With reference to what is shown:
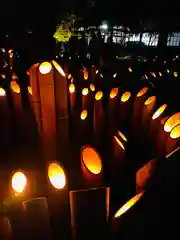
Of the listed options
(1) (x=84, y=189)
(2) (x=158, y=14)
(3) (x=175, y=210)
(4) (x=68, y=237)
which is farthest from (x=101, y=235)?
(2) (x=158, y=14)

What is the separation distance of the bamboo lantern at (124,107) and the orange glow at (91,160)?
3.40 feet

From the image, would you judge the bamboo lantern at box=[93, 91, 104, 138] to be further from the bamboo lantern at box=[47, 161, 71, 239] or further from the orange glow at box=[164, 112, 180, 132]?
the bamboo lantern at box=[47, 161, 71, 239]

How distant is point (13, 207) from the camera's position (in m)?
0.88

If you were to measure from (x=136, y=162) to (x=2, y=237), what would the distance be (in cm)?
105

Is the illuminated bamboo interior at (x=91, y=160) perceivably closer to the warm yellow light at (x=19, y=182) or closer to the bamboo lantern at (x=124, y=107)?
the warm yellow light at (x=19, y=182)

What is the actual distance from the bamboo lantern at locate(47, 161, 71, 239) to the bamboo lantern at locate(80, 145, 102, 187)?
9 centimetres

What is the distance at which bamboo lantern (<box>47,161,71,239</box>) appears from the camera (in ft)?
2.96

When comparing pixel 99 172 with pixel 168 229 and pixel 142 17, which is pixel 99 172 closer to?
pixel 168 229

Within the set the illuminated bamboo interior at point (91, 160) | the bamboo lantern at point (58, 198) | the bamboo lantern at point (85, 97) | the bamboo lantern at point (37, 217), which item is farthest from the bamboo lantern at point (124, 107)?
the bamboo lantern at point (37, 217)

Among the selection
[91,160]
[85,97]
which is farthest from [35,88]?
[91,160]

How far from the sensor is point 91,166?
1.02 metres

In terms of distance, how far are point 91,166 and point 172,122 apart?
767mm

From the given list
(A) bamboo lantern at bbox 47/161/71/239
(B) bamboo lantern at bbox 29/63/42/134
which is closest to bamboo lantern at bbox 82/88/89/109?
(B) bamboo lantern at bbox 29/63/42/134

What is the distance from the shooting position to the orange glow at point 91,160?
0.99 meters
